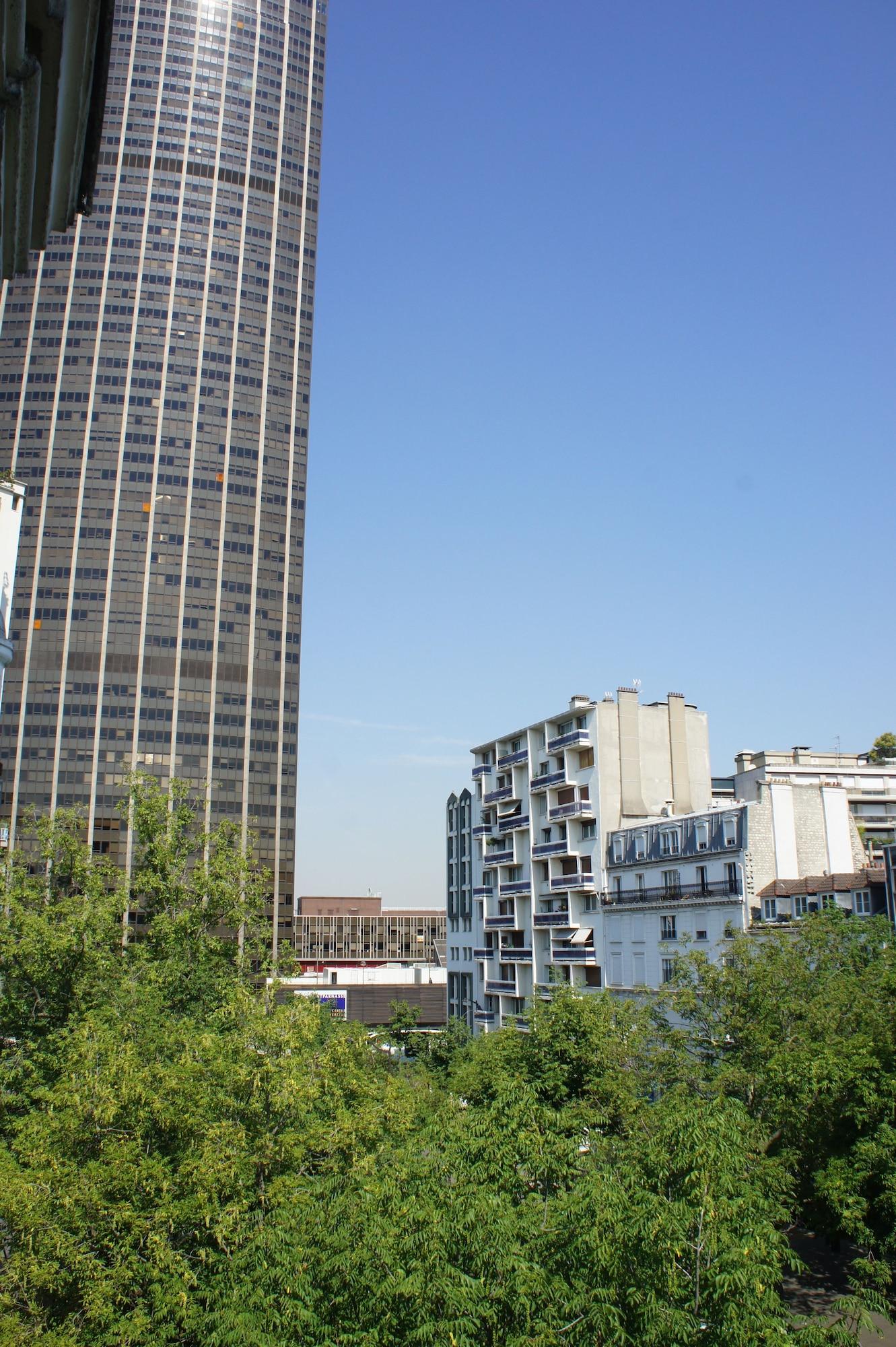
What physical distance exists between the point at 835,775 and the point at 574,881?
21.7 m

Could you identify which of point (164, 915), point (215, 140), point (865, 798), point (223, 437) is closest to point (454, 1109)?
point (164, 915)

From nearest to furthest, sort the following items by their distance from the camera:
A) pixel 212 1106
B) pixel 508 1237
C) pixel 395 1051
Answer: pixel 508 1237
pixel 212 1106
pixel 395 1051

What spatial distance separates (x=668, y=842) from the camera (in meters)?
59.2

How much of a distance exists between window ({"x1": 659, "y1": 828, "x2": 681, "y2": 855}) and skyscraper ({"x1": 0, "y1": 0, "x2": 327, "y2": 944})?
10433cm

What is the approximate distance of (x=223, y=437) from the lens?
550 feet

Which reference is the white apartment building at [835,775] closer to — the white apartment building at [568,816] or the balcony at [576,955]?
the white apartment building at [568,816]

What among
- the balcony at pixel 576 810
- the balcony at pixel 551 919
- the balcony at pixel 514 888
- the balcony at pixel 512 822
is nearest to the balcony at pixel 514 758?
the balcony at pixel 512 822

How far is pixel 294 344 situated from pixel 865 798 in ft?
451

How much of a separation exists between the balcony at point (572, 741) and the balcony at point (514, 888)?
10.2 meters

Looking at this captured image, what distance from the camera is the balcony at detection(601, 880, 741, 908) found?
5275 cm

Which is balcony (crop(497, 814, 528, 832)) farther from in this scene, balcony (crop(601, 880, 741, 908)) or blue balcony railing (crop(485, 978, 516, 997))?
balcony (crop(601, 880, 741, 908))

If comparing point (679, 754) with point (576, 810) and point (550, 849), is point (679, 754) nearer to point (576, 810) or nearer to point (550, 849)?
point (576, 810)

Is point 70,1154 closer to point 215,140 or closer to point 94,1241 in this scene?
point 94,1241

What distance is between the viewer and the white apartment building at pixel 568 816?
218ft
